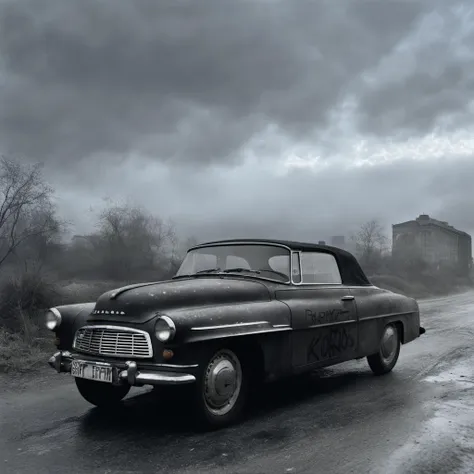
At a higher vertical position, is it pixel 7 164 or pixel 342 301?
pixel 7 164

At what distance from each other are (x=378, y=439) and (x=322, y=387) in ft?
6.62

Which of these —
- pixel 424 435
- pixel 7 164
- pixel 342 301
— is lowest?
pixel 424 435

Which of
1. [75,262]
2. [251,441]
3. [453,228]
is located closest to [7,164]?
[75,262]

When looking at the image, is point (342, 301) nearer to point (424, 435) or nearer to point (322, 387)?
point (322, 387)

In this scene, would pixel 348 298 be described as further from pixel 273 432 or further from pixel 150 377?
pixel 150 377

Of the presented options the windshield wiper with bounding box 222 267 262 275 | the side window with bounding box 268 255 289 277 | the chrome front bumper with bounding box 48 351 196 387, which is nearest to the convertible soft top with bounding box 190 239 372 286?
the side window with bounding box 268 255 289 277

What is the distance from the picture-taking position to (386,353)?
7.07m

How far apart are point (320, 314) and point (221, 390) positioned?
1660 mm

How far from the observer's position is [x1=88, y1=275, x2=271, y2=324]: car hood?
4.50m

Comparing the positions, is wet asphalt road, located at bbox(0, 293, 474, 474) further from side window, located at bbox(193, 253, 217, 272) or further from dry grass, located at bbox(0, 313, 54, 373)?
side window, located at bbox(193, 253, 217, 272)

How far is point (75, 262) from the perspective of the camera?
50.0ft

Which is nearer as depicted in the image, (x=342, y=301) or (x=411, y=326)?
(x=342, y=301)

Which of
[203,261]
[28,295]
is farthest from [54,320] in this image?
[28,295]

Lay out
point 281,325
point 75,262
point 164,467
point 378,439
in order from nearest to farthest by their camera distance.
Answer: point 164,467, point 378,439, point 281,325, point 75,262
